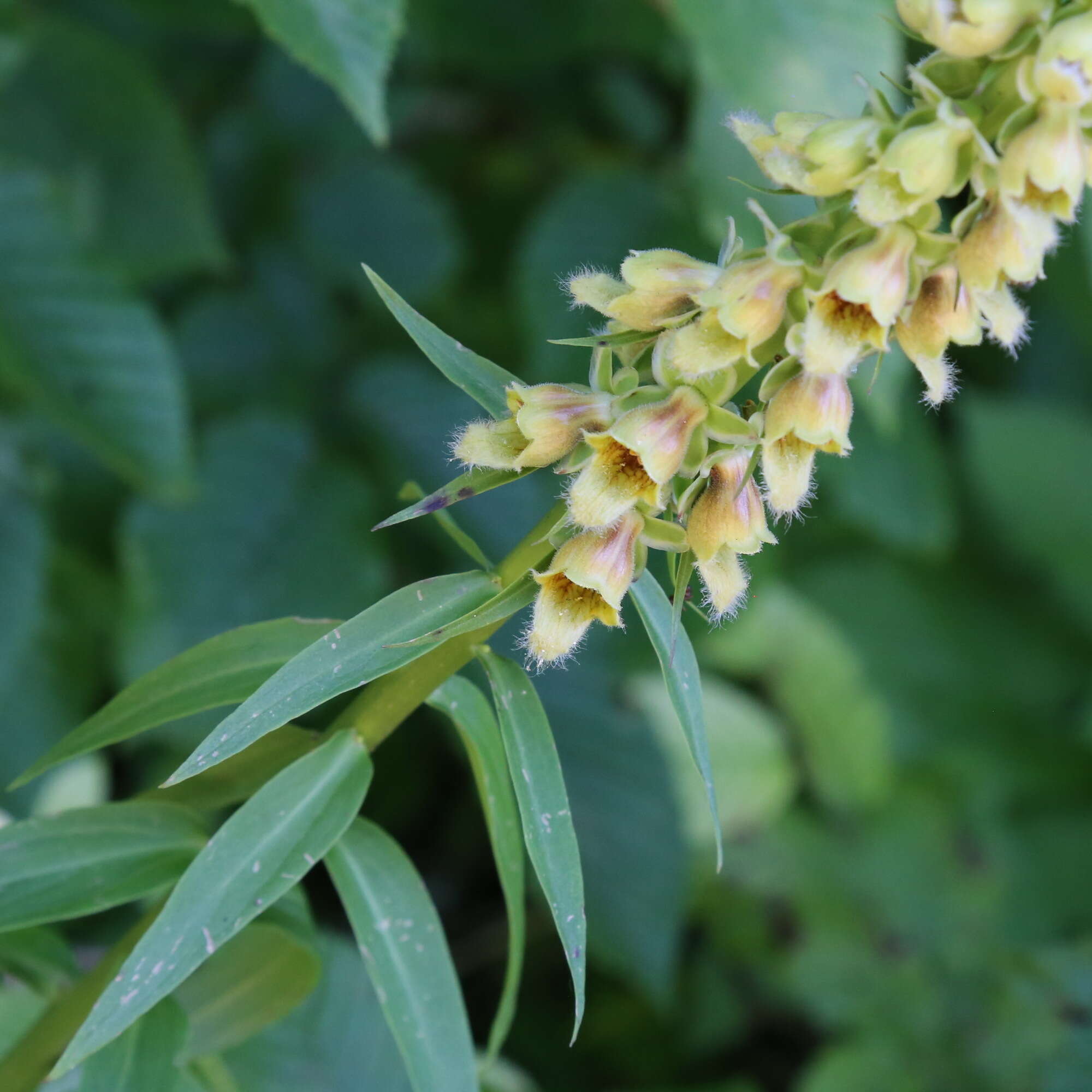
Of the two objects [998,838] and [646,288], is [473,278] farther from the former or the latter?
[646,288]

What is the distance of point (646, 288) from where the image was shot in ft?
1.94

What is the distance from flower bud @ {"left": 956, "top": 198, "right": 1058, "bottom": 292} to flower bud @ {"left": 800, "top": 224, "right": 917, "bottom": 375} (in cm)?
3

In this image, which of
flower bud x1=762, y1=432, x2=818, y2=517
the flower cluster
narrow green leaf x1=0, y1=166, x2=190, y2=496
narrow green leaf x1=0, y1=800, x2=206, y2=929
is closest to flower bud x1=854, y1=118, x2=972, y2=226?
the flower cluster

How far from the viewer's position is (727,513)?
1.94ft

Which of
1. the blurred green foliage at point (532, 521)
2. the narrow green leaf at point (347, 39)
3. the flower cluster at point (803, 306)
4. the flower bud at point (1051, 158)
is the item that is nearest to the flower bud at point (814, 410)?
the flower cluster at point (803, 306)

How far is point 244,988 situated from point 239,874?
0.28 meters

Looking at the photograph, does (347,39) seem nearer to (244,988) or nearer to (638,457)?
(638,457)

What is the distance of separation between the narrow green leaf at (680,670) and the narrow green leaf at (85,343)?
1.03m

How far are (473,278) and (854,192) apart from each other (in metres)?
2.13

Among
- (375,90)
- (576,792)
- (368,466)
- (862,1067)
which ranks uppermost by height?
(375,90)

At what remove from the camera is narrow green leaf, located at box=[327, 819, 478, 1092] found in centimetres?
72

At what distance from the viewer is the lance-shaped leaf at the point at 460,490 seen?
1.93 ft

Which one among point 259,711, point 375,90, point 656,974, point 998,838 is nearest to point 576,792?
point 656,974

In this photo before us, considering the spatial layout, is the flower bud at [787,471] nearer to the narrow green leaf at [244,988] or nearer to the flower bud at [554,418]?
the flower bud at [554,418]
